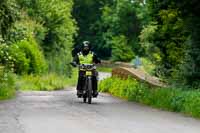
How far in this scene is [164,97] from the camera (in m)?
18.4

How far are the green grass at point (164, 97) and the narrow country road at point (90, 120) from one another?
484 millimetres

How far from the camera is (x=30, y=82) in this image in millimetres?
39156

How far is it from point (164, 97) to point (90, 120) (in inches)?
193

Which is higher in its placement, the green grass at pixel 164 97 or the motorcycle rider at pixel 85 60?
the motorcycle rider at pixel 85 60

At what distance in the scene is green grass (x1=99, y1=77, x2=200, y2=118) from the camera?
1652cm

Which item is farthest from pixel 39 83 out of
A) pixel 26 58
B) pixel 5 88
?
pixel 5 88

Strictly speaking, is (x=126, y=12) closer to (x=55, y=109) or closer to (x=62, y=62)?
(x=62, y=62)

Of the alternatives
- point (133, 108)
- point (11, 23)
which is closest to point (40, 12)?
point (11, 23)

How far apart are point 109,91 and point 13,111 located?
13167 mm

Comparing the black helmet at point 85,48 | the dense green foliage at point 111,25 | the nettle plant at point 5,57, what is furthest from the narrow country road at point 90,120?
the dense green foliage at point 111,25

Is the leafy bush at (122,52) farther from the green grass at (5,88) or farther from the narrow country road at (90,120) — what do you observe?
the narrow country road at (90,120)

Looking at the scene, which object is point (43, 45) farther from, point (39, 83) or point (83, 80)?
point (83, 80)

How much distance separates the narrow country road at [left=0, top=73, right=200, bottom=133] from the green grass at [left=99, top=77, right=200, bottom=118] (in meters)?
0.48

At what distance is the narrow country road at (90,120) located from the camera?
40.9 feet
